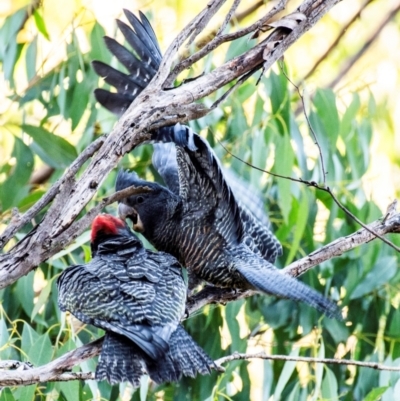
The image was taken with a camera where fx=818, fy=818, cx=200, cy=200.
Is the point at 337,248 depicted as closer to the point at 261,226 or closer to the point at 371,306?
the point at 261,226

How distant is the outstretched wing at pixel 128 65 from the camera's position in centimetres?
301

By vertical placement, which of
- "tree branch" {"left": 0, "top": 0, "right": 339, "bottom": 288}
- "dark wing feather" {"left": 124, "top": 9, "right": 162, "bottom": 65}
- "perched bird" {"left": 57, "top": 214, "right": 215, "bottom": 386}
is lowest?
"perched bird" {"left": 57, "top": 214, "right": 215, "bottom": 386}

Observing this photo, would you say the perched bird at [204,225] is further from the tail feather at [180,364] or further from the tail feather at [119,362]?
the tail feather at [119,362]

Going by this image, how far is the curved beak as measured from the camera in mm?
3414

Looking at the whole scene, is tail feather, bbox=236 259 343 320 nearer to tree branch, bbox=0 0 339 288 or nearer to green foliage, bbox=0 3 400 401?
green foliage, bbox=0 3 400 401

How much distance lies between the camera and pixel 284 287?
A: 2.81m

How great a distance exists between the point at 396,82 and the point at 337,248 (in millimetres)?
2646

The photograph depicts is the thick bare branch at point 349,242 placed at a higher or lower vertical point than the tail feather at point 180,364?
higher

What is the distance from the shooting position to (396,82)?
5.12 meters

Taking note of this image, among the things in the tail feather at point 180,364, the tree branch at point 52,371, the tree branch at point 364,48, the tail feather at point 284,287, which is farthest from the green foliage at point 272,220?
the tree branch at point 364,48

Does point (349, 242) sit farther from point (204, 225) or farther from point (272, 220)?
point (272, 220)

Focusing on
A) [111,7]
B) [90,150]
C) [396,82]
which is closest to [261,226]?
[90,150]

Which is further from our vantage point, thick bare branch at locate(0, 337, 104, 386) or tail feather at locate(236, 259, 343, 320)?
tail feather at locate(236, 259, 343, 320)

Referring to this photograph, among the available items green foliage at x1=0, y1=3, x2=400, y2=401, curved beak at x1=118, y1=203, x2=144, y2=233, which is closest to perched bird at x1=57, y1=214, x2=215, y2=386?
curved beak at x1=118, y1=203, x2=144, y2=233
